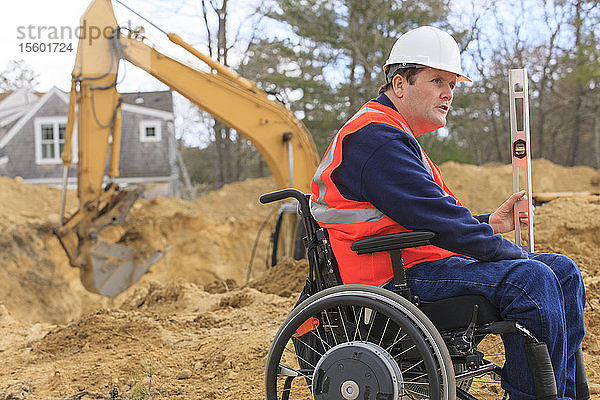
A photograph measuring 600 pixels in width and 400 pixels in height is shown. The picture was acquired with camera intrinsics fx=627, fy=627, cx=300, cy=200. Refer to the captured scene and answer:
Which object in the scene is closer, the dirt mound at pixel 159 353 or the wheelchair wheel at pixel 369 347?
the wheelchair wheel at pixel 369 347

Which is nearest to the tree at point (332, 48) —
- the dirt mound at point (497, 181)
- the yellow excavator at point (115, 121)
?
the dirt mound at point (497, 181)

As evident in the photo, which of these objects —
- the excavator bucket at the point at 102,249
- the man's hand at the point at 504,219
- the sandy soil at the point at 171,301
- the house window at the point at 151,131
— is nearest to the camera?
the man's hand at the point at 504,219

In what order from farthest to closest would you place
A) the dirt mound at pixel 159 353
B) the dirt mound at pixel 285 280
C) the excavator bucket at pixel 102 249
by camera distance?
the excavator bucket at pixel 102 249
the dirt mound at pixel 285 280
the dirt mound at pixel 159 353

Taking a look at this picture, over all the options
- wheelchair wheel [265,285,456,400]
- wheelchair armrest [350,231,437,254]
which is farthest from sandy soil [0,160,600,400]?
wheelchair armrest [350,231,437,254]

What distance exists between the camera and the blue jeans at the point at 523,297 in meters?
2.15

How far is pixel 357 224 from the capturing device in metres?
2.42

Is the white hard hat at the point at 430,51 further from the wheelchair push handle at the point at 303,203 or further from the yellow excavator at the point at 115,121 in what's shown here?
the yellow excavator at the point at 115,121

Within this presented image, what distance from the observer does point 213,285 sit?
25.0ft

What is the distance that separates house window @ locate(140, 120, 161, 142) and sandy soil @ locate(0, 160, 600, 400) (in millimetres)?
9492

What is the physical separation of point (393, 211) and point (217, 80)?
21.6 feet

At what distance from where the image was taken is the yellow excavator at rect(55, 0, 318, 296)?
8477 millimetres

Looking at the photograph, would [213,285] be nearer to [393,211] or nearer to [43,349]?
[43,349]

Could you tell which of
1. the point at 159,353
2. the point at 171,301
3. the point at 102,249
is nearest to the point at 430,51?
the point at 159,353

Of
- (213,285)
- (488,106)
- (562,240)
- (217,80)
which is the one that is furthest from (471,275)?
(488,106)
